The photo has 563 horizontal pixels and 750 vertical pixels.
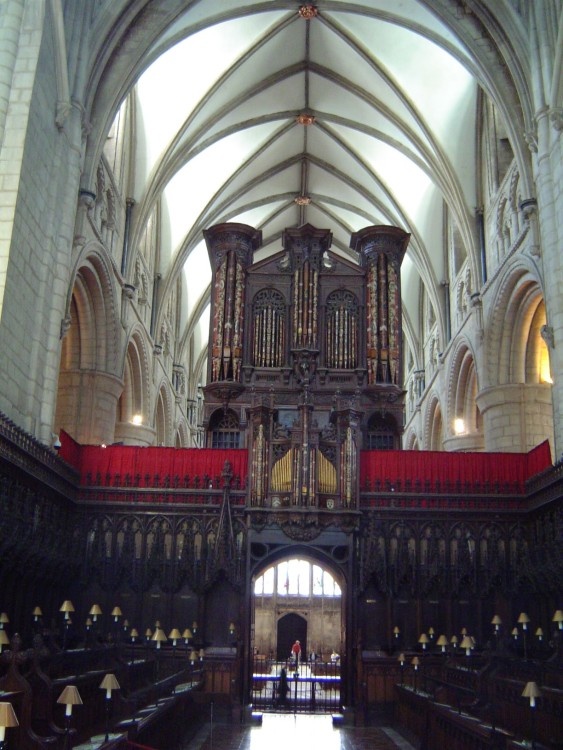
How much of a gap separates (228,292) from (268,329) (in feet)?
6.53

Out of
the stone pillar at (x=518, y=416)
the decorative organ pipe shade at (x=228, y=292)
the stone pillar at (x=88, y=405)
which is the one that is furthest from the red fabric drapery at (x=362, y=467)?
the decorative organ pipe shade at (x=228, y=292)

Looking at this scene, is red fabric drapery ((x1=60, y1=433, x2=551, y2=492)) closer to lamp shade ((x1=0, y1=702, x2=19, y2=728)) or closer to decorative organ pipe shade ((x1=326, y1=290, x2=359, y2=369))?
decorative organ pipe shade ((x1=326, y1=290, x2=359, y2=369))

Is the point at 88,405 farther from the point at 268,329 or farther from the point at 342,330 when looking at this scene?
the point at 342,330

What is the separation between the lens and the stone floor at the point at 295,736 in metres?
14.3

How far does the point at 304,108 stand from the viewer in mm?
31781

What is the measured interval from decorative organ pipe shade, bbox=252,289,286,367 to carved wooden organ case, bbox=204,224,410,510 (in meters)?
0.03

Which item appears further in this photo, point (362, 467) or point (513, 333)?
point (513, 333)

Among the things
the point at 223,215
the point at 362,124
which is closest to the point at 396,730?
the point at 362,124

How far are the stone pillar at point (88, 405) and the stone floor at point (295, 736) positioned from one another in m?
10.6

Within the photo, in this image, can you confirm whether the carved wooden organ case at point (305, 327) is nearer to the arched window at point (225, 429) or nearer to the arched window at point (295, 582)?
the arched window at point (225, 429)

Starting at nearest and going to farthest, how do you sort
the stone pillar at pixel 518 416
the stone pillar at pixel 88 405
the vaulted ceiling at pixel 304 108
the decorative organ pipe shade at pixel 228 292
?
the vaulted ceiling at pixel 304 108 → the stone pillar at pixel 518 416 → the stone pillar at pixel 88 405 → the decorative organ pipe shade at pixel 228 292

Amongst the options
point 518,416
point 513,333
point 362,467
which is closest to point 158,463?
point 362,467

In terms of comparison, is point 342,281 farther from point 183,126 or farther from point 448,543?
point 448,543

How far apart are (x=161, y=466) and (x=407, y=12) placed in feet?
49.6
